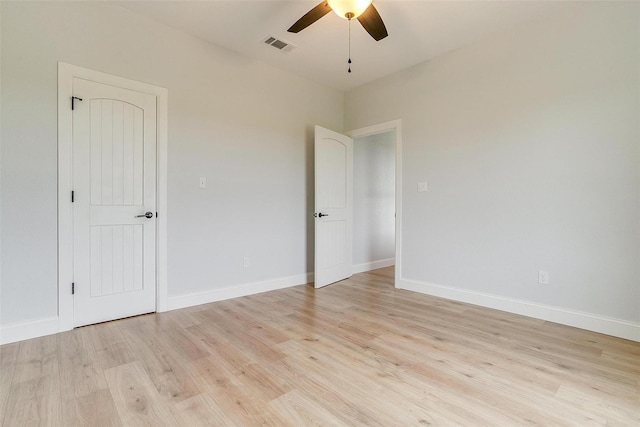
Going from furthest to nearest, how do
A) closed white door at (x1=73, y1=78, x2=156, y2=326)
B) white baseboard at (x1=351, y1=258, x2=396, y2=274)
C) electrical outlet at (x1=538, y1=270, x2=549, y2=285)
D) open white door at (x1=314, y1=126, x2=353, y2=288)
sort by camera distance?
white baseboard at (x1=351, y1=258, x2=396, y2=274) < open white door at (x1=314, y1=126, x2=353, y2=288) < electrical outlet at (x1=538, y1=270, x2=549, y2=285) < closed white door at (x1=73, y1=78, x2=156, y2=326)

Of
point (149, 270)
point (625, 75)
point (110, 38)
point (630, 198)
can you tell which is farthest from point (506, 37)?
point (149, 270)

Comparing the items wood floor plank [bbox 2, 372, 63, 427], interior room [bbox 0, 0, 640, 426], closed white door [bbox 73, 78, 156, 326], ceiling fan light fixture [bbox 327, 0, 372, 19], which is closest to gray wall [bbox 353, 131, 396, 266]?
interior room [bbox 0, 0, 640, 426]

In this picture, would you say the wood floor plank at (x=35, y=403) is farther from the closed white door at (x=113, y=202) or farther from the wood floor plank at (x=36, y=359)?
the closed white door at (x=113, y=202)

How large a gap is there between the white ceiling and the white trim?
105 inches

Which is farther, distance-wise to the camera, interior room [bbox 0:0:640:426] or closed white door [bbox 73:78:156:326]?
closed white door [bbox 73:78:156:326]

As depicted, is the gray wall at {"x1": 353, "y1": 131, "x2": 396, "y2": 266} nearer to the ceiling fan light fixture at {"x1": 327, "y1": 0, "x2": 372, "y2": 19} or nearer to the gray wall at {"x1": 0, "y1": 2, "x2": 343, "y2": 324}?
the gray wall at {"x1": 0, "y1": 2, "x2": 343, "y2": 324}

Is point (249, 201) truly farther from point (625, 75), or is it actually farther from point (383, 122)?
point (625, 75)

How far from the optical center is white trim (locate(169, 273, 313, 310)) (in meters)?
3.08

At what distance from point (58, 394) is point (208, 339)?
890mm

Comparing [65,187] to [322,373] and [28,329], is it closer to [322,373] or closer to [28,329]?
[28,329]

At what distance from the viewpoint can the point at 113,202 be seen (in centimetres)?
270

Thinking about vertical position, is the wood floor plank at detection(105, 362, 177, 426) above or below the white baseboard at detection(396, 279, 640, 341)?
below

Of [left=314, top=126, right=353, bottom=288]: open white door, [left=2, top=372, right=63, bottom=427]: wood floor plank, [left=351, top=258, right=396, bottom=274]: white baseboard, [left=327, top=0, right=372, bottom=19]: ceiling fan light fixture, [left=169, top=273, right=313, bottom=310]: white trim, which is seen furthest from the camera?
[left=351, top=258, right=396, bottom=274]: white baseboard

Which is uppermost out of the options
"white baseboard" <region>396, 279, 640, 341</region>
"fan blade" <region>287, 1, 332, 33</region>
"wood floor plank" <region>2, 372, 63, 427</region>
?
"fan blade" <region>287, 1, 332, 33</region>
